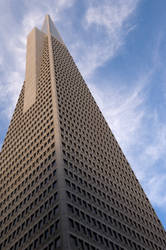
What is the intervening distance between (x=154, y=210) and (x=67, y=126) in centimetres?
3058

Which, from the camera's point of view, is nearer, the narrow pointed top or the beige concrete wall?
the beige concrete wall

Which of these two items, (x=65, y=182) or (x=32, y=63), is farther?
(x=32, y=63)

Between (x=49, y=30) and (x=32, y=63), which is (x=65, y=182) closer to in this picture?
(x=32, y=63)

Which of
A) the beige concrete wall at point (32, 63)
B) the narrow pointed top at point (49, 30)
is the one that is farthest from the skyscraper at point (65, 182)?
the narrow pointed top at point (49, 30)

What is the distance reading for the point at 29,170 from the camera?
2625 inches

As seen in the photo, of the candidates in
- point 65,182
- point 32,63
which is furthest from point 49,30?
point 65,182

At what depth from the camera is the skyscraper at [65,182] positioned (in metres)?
50.5

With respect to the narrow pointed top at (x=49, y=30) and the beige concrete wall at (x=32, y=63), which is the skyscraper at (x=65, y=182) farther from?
the narrow pointed top at (x=49, y=30)

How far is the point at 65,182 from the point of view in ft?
176

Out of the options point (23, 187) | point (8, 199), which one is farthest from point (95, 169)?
point (8, 199)

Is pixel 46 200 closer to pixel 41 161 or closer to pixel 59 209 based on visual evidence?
pixel 59 209

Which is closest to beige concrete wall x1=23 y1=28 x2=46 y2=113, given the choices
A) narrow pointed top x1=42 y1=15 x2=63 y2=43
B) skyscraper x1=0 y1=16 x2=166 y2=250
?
skyscraper x1=0 y1=16 x2=166 y2=250

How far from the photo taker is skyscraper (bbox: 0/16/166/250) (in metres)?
50.5

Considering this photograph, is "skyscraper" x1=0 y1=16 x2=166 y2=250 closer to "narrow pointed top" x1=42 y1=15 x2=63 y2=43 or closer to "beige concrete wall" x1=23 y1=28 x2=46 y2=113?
"beige concrete wall" x1=23 y1=28 x2=46 y2=113
